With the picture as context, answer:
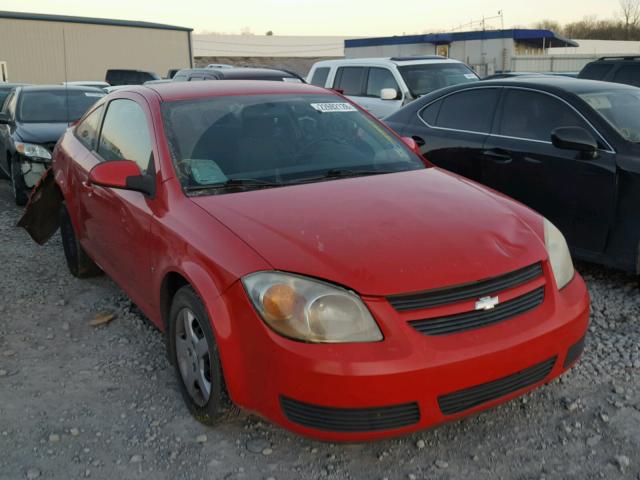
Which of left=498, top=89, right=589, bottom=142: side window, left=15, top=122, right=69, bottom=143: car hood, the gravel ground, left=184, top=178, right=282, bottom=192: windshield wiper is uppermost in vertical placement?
left=498, top=89, right=589, bottom=142: side window

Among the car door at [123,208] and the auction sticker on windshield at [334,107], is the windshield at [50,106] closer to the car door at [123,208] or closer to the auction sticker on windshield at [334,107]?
the car door at [123,208]

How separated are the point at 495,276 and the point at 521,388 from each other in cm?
47

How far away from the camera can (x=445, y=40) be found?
33906 mm

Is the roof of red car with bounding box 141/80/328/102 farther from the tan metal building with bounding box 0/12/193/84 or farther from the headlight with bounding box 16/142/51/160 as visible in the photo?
the tan metal building with bounding box 0/12/193/84

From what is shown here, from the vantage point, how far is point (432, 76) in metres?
11.0

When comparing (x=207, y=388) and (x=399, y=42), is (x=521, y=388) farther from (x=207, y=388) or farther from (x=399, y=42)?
(x=399, y=42)

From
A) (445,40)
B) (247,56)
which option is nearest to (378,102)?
(445,40)

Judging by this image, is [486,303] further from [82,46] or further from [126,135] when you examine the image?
[82,46]

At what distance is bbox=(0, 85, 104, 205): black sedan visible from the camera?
26.2ft

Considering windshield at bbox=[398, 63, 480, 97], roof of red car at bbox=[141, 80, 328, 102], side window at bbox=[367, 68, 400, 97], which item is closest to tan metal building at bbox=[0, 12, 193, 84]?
side window at bbox=[367, 68, 400, 97]

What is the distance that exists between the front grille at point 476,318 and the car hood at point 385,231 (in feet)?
0.43

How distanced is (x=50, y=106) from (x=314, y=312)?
7923 millimetres

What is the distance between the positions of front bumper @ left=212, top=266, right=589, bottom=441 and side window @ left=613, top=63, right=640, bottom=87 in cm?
843

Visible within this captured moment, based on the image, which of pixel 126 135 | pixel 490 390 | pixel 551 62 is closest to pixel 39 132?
pixel 126 135
